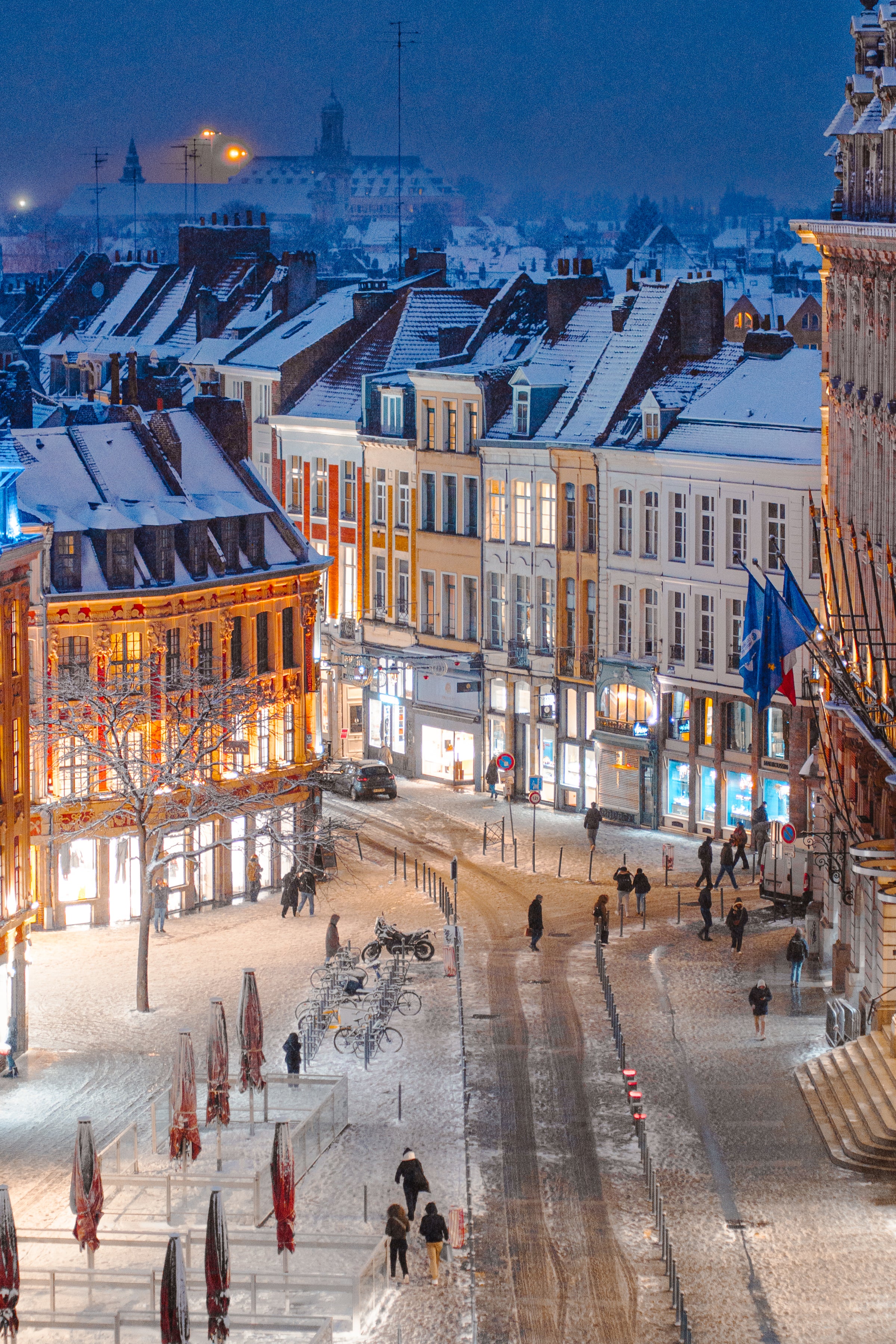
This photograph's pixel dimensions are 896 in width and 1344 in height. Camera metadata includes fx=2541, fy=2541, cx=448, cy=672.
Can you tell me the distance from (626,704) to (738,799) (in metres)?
5.80

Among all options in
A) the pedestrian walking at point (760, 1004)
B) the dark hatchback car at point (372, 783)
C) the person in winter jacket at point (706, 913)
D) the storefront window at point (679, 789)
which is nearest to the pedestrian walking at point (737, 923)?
the person in winter jacket at point (706, 913)

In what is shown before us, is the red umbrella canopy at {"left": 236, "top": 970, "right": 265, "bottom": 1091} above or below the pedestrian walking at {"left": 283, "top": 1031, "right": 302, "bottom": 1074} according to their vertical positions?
above

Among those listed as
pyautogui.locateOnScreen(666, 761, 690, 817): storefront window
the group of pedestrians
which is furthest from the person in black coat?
the group of pedestrians

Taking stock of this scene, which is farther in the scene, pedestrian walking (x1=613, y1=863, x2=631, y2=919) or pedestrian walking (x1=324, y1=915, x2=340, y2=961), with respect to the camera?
pedestrian walking (x1=613, y1=863, x2=631, y2=919)

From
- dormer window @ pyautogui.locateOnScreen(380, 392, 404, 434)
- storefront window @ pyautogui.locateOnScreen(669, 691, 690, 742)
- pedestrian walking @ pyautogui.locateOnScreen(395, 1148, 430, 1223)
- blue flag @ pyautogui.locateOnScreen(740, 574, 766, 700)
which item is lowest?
pedestrian walking @ pyautogui.locateOnScreen(395, 1148, 430, 1223)

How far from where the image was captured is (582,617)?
84312 mm

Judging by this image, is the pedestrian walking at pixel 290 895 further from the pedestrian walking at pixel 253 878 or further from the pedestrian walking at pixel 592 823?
the pedestrian walking at pixel 592 823

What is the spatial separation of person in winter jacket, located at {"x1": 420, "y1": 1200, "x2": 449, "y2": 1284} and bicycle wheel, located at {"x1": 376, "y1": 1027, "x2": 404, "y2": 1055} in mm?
13472

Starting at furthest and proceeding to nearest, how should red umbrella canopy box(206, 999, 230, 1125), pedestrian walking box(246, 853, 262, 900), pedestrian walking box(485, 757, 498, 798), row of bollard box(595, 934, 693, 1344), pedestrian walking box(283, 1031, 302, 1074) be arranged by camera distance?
pedestrian walking box(485, 757, 498, 798) < pedestrian walking box(246, 853, 262, 900) < pedestrian walking box(283, 1031, 302, 1074) < red umbrella canopy box(206, 999, 230, 1125) < row of bollard box(595, 934, 693, 1344)

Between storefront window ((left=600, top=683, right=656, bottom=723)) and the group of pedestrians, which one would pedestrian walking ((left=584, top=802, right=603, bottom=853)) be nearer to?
storefront window ((left=600, top=683, right=656, bottom=723))

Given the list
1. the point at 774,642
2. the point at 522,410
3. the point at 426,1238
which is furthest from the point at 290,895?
the point at 426,1238

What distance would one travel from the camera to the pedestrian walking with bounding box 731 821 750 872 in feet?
239

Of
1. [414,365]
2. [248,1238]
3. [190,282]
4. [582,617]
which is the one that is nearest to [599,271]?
[190,282]

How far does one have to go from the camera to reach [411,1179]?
4422cm
